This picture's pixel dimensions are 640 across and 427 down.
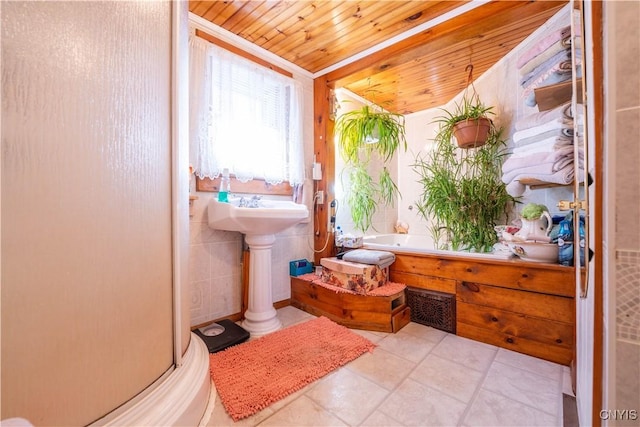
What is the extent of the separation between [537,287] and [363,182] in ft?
5.88

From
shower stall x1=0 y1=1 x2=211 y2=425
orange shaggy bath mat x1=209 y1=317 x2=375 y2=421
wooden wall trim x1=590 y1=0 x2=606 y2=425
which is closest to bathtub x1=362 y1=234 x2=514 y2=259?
orange shaggy bath mat x1=209 y1=317 x2=375 y2=421

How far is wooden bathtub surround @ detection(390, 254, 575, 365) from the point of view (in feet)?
4.38

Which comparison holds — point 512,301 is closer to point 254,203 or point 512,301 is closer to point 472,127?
point 472,127

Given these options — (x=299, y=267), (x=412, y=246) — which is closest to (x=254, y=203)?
(x=299, y=267)

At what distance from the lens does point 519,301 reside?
1.46m

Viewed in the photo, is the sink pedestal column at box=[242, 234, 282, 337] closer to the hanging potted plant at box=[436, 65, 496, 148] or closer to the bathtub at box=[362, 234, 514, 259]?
the bathtub at box=[362, 234, 514, 259]

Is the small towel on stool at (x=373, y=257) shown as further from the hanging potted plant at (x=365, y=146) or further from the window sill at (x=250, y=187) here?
the hanging potted plant at (x=365, y=146)

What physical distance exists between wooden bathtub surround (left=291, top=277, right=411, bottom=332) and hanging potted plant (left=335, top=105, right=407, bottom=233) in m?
1.15

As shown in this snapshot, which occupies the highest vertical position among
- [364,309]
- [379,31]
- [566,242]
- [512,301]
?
[379,31]

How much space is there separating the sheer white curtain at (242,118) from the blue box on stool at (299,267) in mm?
716

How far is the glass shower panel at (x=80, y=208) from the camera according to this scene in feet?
1.92

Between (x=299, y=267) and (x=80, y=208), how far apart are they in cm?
173

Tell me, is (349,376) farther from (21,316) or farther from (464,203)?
(464,203)

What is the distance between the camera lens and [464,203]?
2.06 metres
